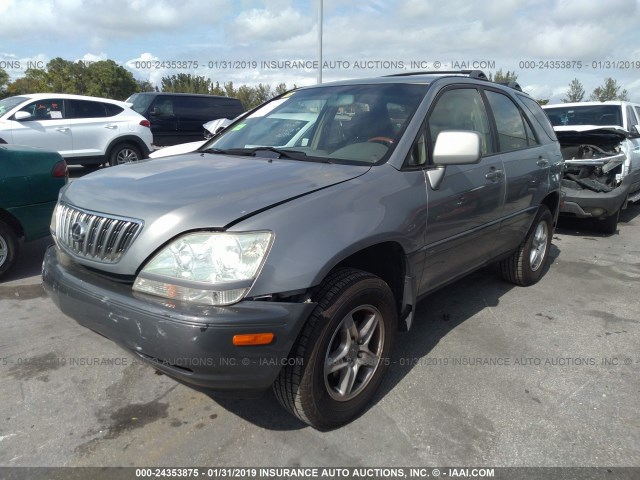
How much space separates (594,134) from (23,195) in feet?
23.4

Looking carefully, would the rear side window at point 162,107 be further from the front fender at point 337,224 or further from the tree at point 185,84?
the tree at point 185,84

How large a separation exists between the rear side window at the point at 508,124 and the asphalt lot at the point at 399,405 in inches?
55.2

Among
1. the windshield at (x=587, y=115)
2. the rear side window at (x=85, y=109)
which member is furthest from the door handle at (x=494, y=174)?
the rear side window at (x=85, y=109)

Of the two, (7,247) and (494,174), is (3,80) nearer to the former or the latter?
(7,247)

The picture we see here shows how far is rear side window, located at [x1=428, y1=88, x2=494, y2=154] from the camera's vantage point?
3.20m

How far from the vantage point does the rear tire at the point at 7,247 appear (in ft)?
14.6

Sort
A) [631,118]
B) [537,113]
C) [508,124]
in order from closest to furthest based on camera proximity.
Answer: [508,124]
[537,113]
[631,118]

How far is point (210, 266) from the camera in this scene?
208cm

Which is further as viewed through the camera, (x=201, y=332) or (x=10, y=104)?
(x=10, y=104)

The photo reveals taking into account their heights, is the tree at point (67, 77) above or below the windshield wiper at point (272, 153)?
above

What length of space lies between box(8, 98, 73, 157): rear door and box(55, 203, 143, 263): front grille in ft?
26.3

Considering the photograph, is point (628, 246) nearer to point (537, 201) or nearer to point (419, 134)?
point (537, 201)

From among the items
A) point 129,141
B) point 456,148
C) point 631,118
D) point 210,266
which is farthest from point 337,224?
point 129,141

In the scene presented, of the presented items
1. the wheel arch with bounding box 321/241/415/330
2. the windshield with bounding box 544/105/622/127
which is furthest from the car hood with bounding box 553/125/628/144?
the wheel arch with bounding box 321/241/415/330
